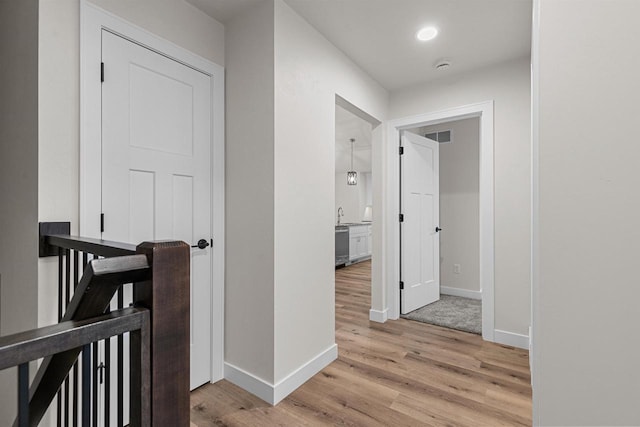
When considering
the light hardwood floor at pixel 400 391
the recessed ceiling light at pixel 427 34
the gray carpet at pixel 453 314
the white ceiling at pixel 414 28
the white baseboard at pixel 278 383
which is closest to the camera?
the light hardwood floor at pixel 400 391

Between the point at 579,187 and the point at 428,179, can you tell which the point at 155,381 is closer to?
the point at 579,187

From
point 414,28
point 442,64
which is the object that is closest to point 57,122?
point 414,28

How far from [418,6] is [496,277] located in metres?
2.29

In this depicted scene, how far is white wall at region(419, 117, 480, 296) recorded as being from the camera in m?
4.20

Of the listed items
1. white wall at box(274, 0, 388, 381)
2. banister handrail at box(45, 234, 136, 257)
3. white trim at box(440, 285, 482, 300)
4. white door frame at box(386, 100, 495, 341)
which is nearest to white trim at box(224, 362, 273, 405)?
white wall at box(274, 0, 388, 381)

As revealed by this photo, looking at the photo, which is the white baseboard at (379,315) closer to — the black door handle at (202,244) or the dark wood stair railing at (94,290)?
the black door handle at (202,244)

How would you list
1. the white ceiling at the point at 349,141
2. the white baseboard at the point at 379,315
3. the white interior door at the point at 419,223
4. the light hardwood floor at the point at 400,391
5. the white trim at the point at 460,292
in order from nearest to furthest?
the light hardwood floor at the point at 400,391
the white baseboard at the point at 379,315
the white interior door at the point at 419,223
the white trim at the point at 460,292
the white ceiling at the point at 349,141

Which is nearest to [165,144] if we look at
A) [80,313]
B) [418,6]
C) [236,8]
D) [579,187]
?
[236,8]

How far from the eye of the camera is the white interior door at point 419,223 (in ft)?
11.3

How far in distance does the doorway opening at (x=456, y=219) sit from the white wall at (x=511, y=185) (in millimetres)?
1011

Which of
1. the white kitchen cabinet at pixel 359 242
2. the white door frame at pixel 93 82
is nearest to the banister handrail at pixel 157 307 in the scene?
the white door frame at pixel 93 82

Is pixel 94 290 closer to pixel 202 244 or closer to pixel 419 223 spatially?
pixel 202 244

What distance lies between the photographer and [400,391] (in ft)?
6.64

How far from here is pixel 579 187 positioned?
84cm
